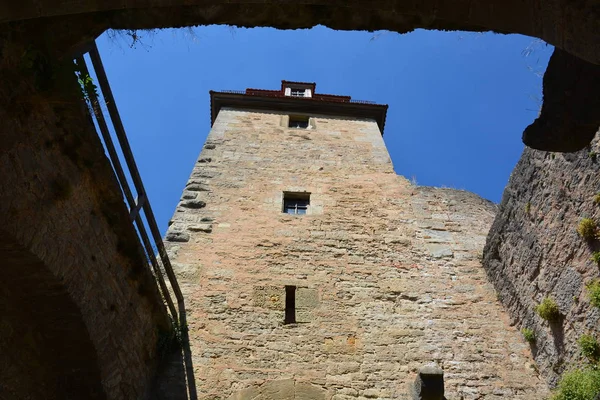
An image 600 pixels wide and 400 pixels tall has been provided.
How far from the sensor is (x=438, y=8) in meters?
2.20

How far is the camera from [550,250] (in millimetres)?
5328

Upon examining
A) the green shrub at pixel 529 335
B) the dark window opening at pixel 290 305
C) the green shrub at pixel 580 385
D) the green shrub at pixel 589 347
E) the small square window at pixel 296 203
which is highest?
the small square window at pixel 296 203

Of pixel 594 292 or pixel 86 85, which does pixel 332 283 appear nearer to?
pixel 594 292

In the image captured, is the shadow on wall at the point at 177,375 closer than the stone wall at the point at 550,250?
No

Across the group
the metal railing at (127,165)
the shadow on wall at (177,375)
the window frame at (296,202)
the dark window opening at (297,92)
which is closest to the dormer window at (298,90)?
the dark window opening at (297,92)

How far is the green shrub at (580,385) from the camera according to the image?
4219mm

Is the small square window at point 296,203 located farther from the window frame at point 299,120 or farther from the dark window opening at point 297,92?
the dark window opening at point 297,92

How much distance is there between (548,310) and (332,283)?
7.87ft

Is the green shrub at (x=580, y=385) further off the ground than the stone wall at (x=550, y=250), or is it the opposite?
the stone wall at (x=550, y=250)

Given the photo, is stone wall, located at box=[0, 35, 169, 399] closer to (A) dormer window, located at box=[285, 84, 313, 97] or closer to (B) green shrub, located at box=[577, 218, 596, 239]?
(B) green shrub, located at box=[577, 218, 596, 239]

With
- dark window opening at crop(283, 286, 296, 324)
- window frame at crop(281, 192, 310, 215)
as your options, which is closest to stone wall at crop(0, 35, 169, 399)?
dark window opening at crop(283, 286, 296, 324)

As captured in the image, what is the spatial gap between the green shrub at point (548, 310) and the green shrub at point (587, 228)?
84 centimetres

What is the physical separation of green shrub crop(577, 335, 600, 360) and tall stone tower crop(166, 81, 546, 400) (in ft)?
2.65

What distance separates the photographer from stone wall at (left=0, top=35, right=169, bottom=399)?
3.12m
